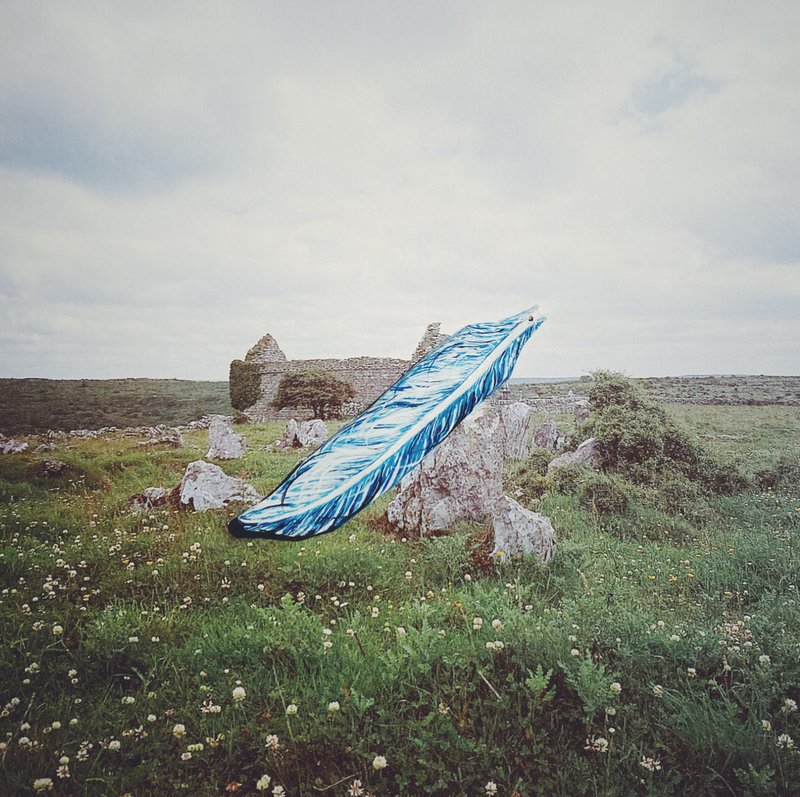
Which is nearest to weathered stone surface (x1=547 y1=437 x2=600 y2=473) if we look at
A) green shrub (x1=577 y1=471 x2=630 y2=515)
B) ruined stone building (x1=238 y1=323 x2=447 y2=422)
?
green shrub (x1=577 y1=471 x2=630 y2=515)

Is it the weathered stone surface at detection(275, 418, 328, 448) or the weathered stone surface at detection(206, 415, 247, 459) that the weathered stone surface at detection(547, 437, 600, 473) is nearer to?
the weathered stone surface at detection(275, 418, 328, 448)

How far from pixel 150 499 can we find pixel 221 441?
3.46 meters

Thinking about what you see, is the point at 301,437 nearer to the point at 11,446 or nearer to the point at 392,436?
the point at 11,446

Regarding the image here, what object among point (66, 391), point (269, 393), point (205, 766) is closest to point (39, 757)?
point (205, 766)

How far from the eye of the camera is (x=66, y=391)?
7148 millimetres

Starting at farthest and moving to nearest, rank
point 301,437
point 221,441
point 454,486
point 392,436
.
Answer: point 301,437 < point 221,441 < point 454,486 < point 392,436

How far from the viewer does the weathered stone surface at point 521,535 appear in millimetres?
4938

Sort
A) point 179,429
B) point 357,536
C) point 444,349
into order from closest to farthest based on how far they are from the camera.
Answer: point 444,349, point 357,536, point 179,429

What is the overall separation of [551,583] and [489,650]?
1935 millimetres

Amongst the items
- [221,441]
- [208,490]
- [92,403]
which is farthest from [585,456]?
[92,403]

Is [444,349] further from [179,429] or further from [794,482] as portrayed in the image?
[794,482]

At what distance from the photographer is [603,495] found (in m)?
7.48

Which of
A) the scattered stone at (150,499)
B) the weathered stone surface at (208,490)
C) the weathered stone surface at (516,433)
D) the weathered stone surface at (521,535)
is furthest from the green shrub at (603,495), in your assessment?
the scattered stone at (150,499)

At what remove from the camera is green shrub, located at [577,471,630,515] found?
7359 millimetres
